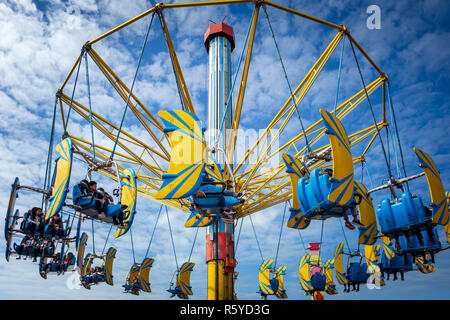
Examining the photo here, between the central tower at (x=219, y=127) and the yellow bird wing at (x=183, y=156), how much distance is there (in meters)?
8.87

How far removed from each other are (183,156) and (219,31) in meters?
14.6

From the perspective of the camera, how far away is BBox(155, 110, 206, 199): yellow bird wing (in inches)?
340

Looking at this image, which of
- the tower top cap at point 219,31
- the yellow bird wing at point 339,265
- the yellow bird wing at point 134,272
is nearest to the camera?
the yellow bird wing at point 339,265

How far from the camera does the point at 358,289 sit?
69.1 feet

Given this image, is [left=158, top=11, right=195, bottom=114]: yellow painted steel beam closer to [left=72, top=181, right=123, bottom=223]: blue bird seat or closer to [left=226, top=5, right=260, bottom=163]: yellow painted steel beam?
[left=226, top=5, right=260, bottom=163]: yellow painted steel beam

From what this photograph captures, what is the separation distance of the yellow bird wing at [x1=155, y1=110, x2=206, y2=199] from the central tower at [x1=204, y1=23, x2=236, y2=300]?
8873mm

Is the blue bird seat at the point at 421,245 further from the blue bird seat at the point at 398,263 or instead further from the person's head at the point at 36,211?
the person's head at the point at 36,211

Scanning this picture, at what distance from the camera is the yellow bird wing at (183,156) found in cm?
863

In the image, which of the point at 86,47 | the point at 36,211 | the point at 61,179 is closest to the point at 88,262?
the point at 36,211

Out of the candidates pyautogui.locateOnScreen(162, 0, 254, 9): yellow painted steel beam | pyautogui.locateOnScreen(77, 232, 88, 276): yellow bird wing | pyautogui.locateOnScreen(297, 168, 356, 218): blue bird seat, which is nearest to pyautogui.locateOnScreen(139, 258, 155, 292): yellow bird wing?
pyautogui.locateOnScreen(77, 232, 88, 276): yellow bird wing

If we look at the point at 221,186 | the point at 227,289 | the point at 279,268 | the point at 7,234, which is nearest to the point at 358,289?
the point at 279,268

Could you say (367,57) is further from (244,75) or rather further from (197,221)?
(197,221)

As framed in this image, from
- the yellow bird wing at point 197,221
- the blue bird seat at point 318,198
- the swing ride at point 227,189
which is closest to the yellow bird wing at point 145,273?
the swing ride at point 227,189
